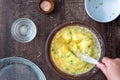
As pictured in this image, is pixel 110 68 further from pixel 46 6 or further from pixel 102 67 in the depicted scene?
pixel 46 6

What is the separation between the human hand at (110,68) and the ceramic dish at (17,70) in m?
0.25

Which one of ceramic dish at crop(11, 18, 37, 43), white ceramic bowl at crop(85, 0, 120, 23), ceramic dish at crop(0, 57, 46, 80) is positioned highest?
white ceramic bowl at crop(85, 0, 120, 23)

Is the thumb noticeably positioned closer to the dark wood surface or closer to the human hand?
the human hand

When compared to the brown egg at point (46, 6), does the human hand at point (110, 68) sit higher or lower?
lower

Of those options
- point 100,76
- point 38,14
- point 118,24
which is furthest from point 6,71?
point 118,24

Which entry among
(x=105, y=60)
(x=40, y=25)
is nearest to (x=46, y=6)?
(x=40, y=25)

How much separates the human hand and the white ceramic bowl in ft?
0.57

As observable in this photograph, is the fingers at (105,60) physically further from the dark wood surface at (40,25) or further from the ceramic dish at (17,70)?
the ceramic dish at (17,70)

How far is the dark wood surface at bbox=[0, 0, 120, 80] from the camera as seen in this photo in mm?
1486

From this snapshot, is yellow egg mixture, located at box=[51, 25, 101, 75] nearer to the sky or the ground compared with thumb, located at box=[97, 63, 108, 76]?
nearer to the sky

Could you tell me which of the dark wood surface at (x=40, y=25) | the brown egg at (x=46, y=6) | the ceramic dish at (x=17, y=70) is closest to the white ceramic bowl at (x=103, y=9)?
the dark wood surface at (x=40, y=25)

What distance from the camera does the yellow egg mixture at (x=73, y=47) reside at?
56.5 inches

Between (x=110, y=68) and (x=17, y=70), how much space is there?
14.4 inches

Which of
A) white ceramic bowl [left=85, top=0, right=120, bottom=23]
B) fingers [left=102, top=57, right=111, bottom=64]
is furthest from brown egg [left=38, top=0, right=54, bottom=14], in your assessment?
fingers [left=102, top=57, right=111, bottom=64]
